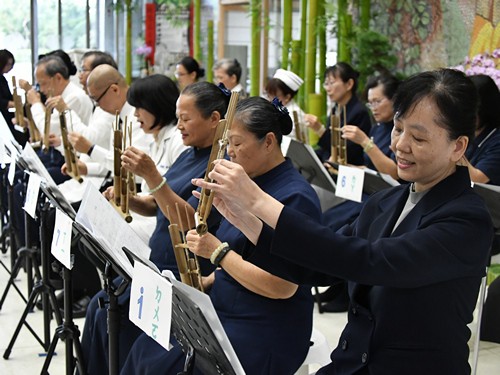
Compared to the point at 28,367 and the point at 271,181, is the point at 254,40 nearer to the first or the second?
the point at 28,367

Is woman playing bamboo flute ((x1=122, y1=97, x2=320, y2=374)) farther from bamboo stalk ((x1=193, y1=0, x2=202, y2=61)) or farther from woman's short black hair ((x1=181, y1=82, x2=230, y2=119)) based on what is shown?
bamboo stalk ((x1=193, y1=0, x2=202, y2=61))

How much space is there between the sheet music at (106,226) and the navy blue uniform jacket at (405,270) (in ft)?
1.35

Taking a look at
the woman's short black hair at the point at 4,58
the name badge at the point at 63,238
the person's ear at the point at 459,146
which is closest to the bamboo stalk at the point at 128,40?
the woman's short black hair at the point at 4,58

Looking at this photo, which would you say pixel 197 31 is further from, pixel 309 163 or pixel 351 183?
pixel 351 183

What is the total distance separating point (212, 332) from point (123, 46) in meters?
9.53

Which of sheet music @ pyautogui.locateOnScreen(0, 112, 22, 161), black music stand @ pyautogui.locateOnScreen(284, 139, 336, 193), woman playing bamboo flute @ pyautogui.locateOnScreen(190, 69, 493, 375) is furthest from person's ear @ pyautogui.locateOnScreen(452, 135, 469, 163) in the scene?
black music stand @ pyautogui.locateOnScreen(284, 139, 336, 193)

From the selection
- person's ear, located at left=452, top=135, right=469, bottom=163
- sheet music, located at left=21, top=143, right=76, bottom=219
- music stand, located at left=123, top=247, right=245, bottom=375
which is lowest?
music stand, located at left=123, top=247, right=245, bottom=375

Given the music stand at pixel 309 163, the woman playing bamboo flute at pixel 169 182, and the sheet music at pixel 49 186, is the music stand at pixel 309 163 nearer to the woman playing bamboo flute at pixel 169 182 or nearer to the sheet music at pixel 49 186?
the woman playing bamboo flute at pixel 169 182

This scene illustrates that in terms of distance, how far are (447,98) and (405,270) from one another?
40cm

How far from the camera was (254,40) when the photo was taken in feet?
24.9

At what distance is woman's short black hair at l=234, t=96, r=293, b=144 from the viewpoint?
2.41 metres

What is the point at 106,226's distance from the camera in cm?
205

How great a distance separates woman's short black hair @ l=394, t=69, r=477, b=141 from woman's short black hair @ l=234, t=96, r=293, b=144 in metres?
0.75

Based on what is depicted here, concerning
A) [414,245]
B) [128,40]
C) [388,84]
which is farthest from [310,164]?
[128,40]
